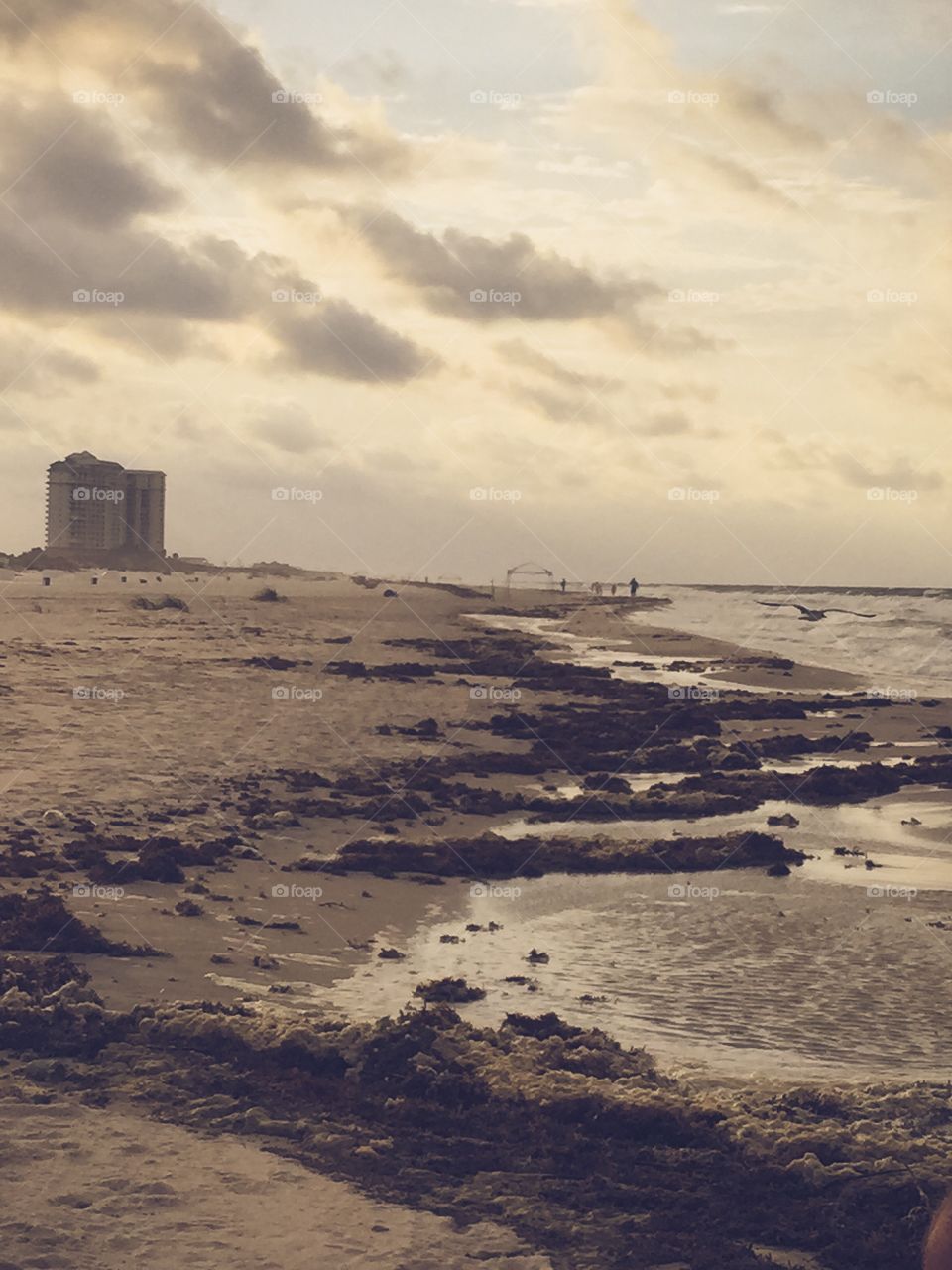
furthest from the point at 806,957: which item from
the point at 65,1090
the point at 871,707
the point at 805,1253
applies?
the point at 871,707

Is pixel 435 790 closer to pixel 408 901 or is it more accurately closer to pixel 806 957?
pixel 408 901

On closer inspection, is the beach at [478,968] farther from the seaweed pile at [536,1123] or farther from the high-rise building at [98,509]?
the high-rise building at [98,509]

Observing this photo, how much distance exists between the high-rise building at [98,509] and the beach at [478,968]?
13985 centimetres

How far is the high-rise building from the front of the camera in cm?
17125

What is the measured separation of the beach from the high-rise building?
140 metres

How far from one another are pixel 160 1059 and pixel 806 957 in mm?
8059

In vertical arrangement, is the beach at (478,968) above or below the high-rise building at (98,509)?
below

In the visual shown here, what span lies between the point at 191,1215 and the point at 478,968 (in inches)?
257

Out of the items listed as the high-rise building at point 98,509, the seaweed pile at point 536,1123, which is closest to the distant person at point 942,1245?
the seaweed pile at point 536,1123

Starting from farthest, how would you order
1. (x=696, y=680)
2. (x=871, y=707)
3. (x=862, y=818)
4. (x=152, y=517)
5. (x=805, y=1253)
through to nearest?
(x=152, y=517) → (x=696, y=680) → (x=871, y=707) → (x=862, y=818) → (x=805, y=1253)

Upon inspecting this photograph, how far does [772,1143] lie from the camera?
10422 mm

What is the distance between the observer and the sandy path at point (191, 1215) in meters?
8.53

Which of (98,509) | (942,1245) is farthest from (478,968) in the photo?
(98,509)

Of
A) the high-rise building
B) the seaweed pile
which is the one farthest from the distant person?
the high-rise building
